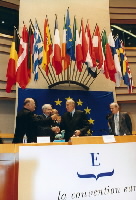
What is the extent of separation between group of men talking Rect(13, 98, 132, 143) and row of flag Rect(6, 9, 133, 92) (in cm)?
179

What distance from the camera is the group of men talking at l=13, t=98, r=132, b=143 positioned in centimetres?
300

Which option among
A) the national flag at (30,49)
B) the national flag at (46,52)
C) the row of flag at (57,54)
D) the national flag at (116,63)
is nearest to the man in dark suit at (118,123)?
the row of flag at (57,54)

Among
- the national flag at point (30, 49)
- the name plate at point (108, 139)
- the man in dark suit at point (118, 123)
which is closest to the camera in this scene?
the name plate at point (108, 139)

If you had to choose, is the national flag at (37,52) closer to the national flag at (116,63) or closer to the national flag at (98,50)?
the national flag at (98,50)

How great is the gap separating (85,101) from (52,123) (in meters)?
2.86

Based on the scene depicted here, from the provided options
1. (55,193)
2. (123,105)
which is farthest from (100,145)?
(123,105)

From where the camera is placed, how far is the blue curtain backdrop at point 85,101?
18.7 ft

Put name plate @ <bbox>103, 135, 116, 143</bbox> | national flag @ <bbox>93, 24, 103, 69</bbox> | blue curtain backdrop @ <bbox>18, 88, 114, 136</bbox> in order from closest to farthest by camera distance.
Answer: name plate @ <bbox>103, 135, 116, 143</bbox> < national flag @ <bbox>93, 24, 103, 69</bbox> < blue curtain backdrop @ <bbox>18, 88, 114, 136</bbox>

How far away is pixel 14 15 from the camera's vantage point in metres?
6.61

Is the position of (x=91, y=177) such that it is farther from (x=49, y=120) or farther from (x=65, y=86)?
(x=65, y=86)

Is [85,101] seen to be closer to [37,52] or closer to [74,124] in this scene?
[37,52]

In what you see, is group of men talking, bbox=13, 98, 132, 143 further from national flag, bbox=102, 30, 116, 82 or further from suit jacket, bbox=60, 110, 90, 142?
national flag, bbox=102, 30, 116, 82

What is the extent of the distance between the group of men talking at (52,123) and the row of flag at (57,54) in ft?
5.87

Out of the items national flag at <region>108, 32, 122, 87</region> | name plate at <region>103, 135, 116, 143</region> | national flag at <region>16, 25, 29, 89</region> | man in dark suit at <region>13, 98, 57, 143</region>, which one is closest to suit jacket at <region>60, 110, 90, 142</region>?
man in dark suit at <region>13, 98, 57, 143</region>
